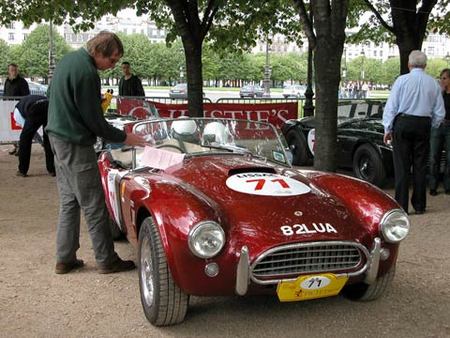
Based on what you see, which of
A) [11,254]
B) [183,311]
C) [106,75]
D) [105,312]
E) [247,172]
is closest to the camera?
[183,311]

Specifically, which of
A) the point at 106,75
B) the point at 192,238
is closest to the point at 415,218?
the point at 192,238

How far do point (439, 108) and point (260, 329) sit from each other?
13.2 ft

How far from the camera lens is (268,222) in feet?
11.1

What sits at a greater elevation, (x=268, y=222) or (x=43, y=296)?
(x=268, y=222)

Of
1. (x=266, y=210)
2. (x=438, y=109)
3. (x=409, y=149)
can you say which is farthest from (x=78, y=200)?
(x=438, y=109)

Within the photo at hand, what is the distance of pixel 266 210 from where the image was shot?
349cm

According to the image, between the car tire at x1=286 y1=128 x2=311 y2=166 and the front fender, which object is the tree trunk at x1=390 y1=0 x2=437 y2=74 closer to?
the car tire at x1=286 y1=128 x2=311 y2=166

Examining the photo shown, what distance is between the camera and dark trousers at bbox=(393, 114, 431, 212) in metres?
6.26

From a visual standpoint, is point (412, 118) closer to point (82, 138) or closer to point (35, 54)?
point (82, 138)

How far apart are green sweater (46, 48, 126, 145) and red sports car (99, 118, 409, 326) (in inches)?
16.8

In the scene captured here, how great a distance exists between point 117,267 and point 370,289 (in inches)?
79.1

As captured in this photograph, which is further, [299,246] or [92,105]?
[92,105]

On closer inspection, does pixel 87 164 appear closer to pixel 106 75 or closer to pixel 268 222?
pixel 268 222

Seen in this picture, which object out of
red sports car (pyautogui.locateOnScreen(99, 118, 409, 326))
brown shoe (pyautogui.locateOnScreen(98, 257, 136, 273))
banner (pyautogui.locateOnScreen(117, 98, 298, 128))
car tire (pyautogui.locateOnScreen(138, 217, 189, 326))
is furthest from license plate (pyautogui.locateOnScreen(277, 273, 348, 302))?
banner (pyautogui.locateOnScreen(117, 98, 298, 128))
